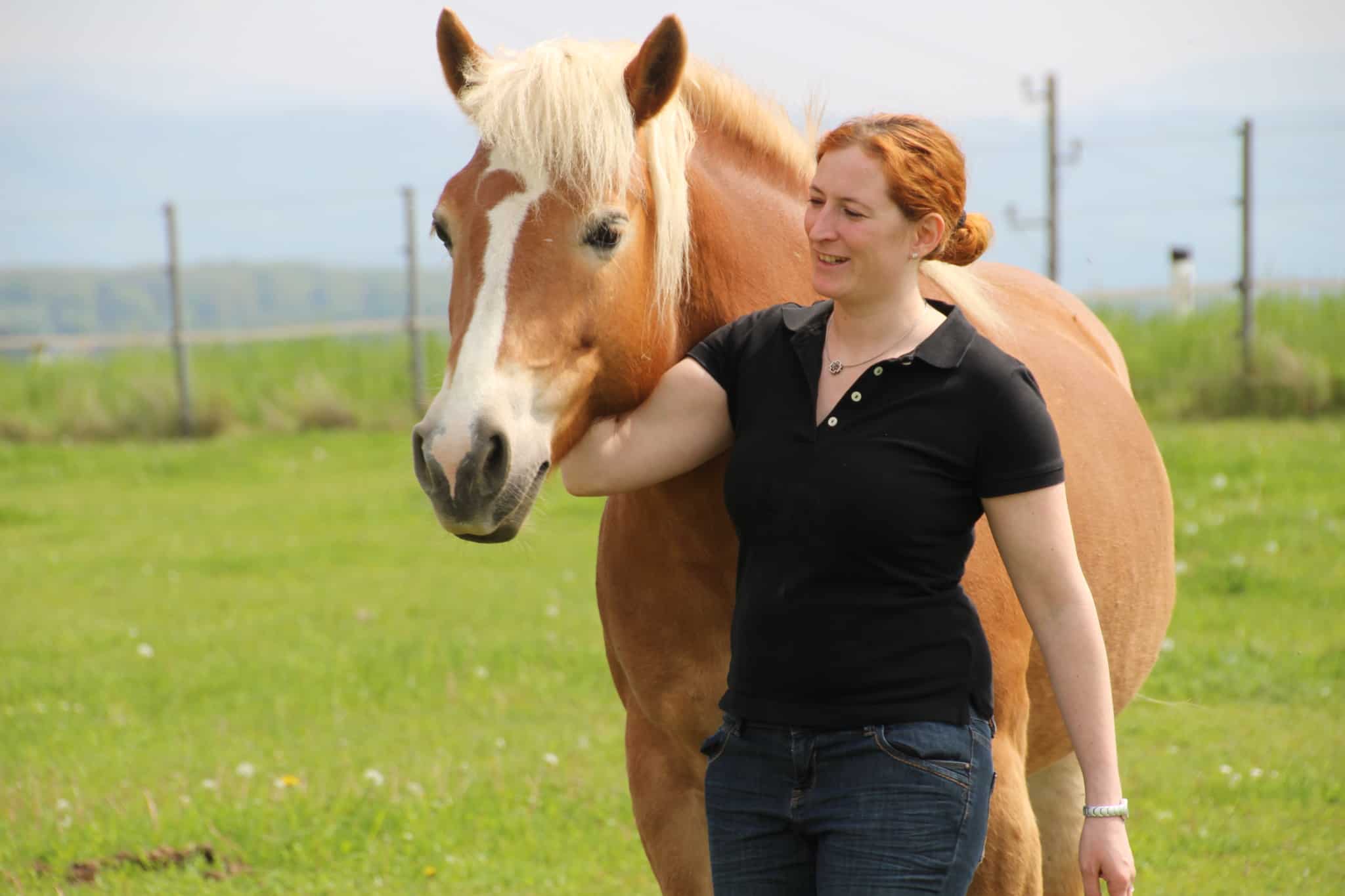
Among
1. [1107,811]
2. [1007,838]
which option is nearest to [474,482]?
[1107,811]

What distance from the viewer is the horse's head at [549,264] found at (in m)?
2.07

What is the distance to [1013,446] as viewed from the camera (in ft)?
6.92

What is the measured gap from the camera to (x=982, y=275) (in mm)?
4117

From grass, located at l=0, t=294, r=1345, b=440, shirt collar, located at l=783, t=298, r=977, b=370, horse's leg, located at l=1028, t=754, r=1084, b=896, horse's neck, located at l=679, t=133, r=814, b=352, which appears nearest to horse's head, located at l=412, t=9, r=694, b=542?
horse's neck, located at l=679, t=133, r=814, b=352

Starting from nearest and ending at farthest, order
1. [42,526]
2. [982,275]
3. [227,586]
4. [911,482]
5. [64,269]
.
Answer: [911,482]
[982,275]
[227,586]
[42,526]
[64,269]

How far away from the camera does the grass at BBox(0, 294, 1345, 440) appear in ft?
39.1

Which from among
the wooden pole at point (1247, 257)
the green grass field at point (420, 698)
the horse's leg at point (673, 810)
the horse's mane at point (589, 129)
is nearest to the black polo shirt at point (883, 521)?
the horse's mane at point (589, 129)

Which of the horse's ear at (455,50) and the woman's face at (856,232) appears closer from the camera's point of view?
the woman's face at (856,232)

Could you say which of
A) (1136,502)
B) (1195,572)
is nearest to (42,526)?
(1195,572)

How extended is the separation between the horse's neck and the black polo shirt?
14.6 inches

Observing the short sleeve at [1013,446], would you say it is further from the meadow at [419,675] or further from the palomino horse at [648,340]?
the meadow at [419,675]

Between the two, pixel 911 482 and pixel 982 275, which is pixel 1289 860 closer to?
pixel 982 275

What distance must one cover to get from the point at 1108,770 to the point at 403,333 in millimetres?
12952

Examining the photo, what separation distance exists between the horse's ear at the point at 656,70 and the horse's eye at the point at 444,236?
0.38 m
